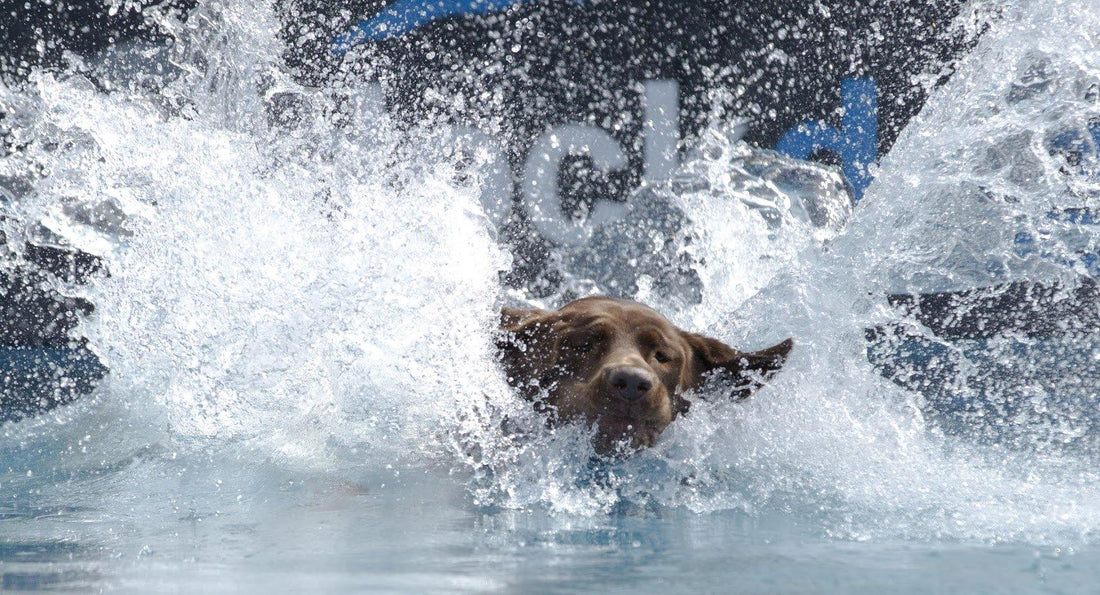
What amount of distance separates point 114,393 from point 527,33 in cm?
458

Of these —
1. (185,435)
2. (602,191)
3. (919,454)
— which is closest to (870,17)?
(602,191)

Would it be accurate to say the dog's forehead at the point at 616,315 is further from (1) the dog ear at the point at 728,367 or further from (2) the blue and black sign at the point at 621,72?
(2) the blue and black sign at the point at 621,72

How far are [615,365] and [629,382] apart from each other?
4.1 inches

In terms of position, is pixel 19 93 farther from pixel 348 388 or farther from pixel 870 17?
pixel 870 17

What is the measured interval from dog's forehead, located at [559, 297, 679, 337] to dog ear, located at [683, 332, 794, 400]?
0.37ft

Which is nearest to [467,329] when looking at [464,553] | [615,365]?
[615,365]

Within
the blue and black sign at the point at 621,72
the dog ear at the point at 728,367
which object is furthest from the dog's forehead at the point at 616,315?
the blue and black sign at the point at 621,72

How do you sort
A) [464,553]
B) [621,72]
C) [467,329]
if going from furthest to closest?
[621,72]
[467,329]
[464,553]

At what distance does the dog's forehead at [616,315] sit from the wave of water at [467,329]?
0.29 m

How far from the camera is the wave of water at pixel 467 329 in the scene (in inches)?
108

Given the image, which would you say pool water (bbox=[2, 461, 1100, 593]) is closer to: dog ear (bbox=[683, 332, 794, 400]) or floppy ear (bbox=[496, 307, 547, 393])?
floppy ear (bbox=[496, 307, 547, 393])

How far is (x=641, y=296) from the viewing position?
6.24m

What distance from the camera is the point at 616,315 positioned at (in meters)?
3.44

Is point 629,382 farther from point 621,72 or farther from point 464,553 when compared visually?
point 621,72
